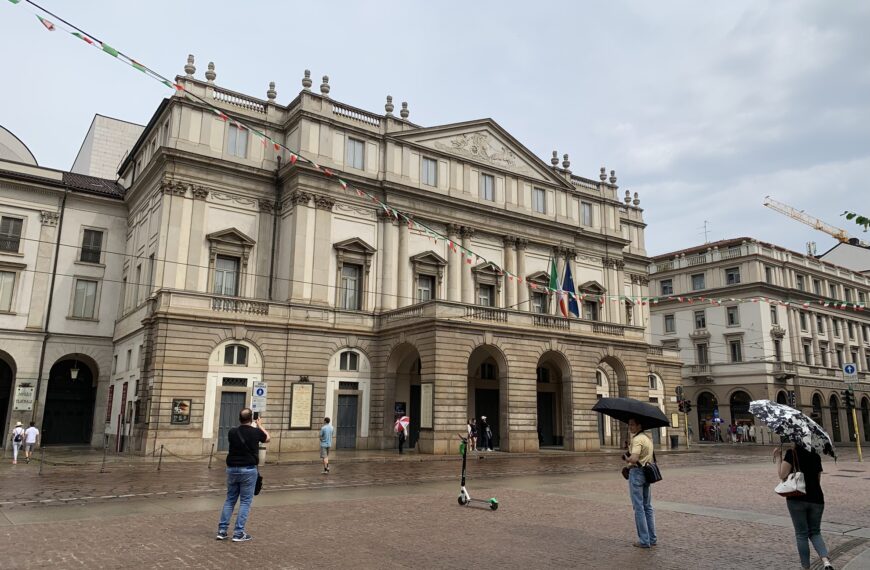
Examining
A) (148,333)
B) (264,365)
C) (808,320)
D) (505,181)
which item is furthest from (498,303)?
(808,320)

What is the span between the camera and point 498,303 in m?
41.3

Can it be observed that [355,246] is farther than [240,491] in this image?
Yes

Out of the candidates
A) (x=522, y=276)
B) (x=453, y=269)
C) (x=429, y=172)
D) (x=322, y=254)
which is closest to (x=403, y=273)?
(x=453, y=269)

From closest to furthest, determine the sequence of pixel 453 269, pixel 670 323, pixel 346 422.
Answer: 1. pixel 346 422
2. pixel 453 269
3. pixel 670 323

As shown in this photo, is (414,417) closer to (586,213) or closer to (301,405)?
(301,405)

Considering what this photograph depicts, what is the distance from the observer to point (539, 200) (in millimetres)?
45344

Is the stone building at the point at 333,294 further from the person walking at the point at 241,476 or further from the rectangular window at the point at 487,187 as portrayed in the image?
the person walking at the point at 241,476

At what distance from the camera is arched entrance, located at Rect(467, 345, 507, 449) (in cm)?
3784

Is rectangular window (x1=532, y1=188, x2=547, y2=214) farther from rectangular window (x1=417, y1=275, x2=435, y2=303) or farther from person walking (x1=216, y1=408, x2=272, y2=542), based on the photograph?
person walking (x1=216, y1=408, x2=272, y2=542)

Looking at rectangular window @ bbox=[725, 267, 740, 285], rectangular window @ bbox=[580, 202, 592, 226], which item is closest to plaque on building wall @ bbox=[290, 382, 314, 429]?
rectangular window @ bbox=[580, 202, 592, 226]

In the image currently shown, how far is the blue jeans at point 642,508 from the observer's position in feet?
32.3

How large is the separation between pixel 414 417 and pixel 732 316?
3775cm

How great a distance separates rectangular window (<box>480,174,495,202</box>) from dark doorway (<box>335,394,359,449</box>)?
15.8 m

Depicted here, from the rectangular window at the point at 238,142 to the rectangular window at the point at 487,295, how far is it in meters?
16.2
